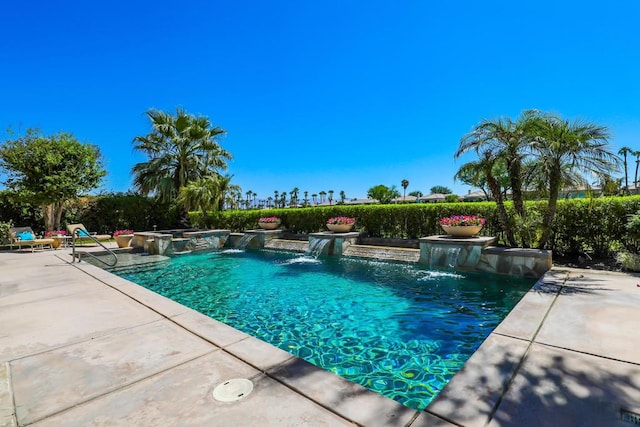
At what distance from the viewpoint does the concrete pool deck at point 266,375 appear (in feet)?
5.96

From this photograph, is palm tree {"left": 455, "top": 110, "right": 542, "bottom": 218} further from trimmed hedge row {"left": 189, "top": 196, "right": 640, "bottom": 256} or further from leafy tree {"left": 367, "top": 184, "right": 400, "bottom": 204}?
leafy tree {"left": 367, "top": 184, "right": 400, "bottom": 204}

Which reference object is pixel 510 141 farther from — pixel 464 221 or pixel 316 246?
pixel 316 246

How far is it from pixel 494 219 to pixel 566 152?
2874 mm

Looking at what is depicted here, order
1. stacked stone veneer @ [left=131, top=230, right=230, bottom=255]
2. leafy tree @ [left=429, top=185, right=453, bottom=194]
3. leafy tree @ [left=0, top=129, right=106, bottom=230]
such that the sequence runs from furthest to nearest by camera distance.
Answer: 1. leafy tree @ [left=429, top=185, right=453, bottom=194]
2. leafy tree @ [left=0, top=129, right=106, bottom=230]
3. stacked stone veneer @ [left=131, top=230, right=230, bottom=255]

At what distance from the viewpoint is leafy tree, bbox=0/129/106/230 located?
1348 centimetres

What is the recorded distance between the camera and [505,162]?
26.2 ft

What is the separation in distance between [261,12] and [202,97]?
11141 mm

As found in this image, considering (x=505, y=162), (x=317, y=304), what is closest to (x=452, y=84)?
(x=505, y=162)

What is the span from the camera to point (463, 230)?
8711mm

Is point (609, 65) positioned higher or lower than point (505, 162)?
higher

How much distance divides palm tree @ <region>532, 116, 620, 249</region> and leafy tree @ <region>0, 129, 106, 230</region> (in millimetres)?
19192

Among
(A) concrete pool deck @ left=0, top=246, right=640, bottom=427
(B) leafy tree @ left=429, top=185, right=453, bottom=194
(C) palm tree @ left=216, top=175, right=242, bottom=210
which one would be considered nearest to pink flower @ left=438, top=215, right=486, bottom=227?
(A) concrete pool deck @ left=0, top=246, right=640, bottom=427

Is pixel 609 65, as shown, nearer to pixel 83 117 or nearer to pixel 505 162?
pixel 505 162

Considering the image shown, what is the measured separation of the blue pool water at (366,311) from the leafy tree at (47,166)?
9.52 m
